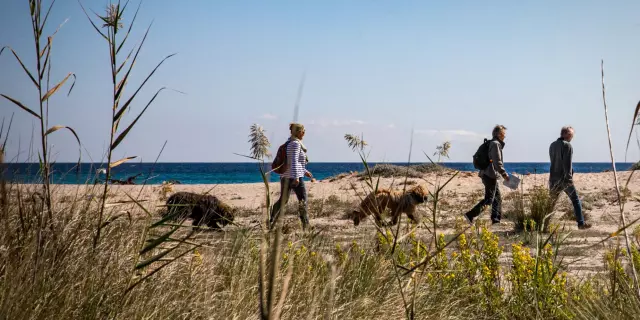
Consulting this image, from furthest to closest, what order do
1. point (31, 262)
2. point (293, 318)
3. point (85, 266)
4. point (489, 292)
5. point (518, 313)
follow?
point (489, 292) → point (518, 313) → point (293, 318) → point (85, 266) → point (31, 262)

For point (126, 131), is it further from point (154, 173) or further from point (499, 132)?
point (499, 132)

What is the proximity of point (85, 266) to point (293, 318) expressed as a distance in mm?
983

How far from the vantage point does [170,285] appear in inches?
112

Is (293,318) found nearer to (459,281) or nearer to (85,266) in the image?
(85,266)

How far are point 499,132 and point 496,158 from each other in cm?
44

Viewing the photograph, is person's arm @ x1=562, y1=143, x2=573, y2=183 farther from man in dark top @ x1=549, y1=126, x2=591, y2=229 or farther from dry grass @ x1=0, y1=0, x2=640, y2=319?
dry grass @ x1=0, y1=0, x2=640, y2=319

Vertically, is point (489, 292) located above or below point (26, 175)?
below

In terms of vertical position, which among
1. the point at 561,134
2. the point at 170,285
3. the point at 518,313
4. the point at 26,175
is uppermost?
the point at 561,134

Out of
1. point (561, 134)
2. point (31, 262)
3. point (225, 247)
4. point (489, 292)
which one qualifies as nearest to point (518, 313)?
point (489, 292)

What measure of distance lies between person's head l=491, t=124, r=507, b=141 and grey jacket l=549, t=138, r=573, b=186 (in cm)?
76

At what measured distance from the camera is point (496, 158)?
8844 mm

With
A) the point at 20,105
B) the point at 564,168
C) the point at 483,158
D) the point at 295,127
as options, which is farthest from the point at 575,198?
the point at 20,105

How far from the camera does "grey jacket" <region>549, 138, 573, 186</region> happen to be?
333 inches

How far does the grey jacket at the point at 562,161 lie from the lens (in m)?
8.45
